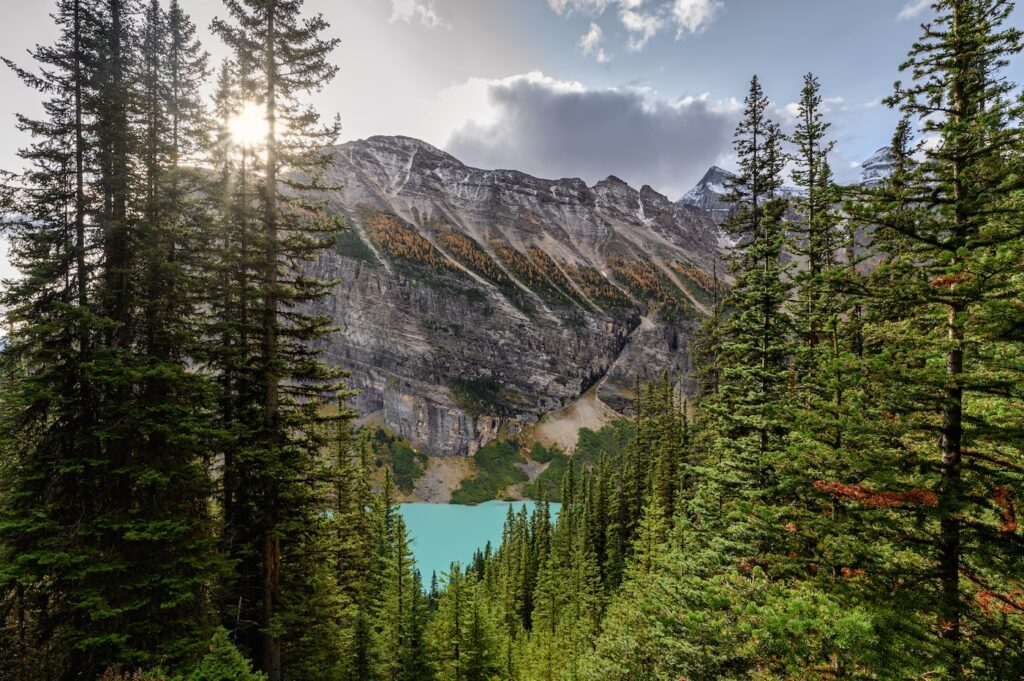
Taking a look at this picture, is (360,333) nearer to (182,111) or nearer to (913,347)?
(182,111)

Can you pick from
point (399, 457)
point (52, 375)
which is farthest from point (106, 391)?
point (399, 457)

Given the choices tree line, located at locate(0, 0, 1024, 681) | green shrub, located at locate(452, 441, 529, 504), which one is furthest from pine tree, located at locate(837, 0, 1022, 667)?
green shrub, located at locate(452, 441, 529, 504)

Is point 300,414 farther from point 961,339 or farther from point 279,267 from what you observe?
point 961,339

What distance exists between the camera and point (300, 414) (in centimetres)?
1393

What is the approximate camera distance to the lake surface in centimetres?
9300

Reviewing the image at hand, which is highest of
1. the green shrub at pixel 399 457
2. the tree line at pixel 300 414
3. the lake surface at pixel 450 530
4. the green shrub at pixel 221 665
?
the tree line at pixel 300 414

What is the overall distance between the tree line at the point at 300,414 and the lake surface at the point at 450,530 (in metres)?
73.7

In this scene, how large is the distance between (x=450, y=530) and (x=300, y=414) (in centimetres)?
11656

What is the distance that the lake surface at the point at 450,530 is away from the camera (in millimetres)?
93000

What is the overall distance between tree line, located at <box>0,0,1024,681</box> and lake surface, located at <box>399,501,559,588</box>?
7374 cm

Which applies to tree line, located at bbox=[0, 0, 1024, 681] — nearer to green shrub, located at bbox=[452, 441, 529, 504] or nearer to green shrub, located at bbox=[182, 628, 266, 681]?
green shrub, located at bbox=[182, 628, 266, 681]

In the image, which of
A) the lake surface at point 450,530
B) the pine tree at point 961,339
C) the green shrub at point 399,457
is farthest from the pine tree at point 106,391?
the green shrub at point 399,457

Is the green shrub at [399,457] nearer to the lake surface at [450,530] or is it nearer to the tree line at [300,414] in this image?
the lake surface at [450,530]

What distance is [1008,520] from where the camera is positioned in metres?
6.71
